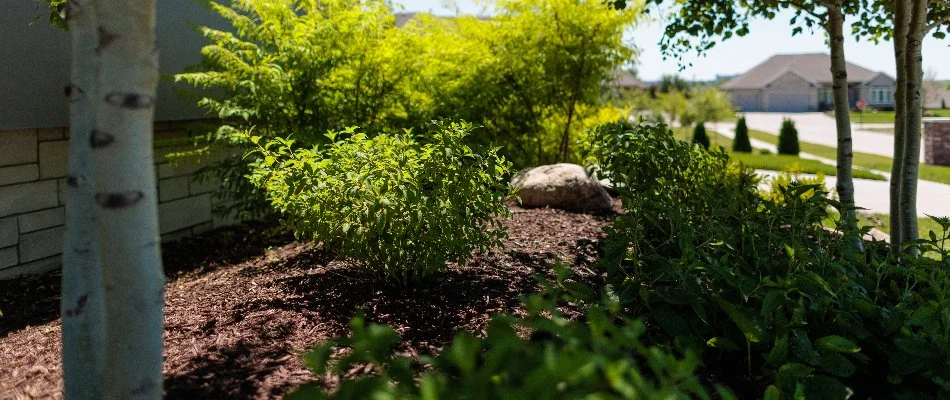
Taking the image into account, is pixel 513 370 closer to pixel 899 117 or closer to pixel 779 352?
pixel 779 352

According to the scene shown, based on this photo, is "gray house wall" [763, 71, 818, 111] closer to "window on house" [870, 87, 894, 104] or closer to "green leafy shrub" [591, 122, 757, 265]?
"window on house" [870, 87, 894, 104]

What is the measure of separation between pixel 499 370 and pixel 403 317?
1.97 meters

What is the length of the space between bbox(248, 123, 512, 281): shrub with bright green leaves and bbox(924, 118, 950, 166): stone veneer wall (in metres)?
14.5

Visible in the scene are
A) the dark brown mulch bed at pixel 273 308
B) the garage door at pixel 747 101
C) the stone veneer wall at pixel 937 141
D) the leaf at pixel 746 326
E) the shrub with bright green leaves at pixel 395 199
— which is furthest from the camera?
the garage door at pixel 747 101

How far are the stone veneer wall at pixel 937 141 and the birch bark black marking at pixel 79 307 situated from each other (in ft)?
54.5

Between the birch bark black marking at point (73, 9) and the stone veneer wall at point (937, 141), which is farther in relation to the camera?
the stone veneer wall at point (937, 141)

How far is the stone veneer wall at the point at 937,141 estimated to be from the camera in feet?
49.6

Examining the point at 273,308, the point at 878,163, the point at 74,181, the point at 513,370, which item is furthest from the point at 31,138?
the point at 878,163

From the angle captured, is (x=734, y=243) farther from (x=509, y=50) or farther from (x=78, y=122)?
(x=509, y=50)

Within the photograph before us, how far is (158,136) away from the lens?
6625 mm

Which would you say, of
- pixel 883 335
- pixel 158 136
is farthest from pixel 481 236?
pixel 158 136

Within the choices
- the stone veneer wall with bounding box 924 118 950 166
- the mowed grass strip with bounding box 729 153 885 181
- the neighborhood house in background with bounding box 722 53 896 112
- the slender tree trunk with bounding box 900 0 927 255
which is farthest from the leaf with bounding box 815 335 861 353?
the neighborhood house in background with bounding box 722 53 896 112

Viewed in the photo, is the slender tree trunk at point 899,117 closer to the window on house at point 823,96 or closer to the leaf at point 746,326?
the leaf at point 746,326

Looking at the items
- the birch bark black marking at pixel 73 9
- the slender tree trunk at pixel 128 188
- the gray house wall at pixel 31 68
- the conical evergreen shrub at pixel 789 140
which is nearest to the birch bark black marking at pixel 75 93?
A: the birch bark black marking at pixel 73 9
